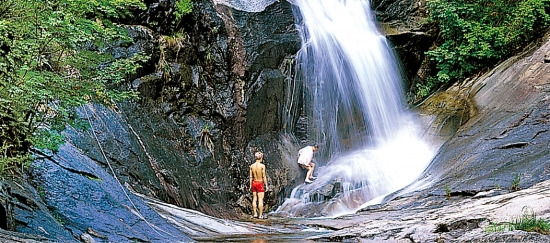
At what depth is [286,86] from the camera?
16484 mm

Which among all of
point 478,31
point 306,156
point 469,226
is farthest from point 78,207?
point 478,31

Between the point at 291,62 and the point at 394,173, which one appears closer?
the point at 394,173

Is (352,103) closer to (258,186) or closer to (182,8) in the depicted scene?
(182,8)

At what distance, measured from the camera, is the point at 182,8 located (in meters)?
15.6

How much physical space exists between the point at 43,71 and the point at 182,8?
36.6 ft

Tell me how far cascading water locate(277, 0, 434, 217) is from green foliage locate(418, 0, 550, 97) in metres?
1.89

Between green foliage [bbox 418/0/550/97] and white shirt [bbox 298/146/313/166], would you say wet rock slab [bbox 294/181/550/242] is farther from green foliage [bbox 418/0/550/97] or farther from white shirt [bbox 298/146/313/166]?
green foliage [bbox 418/0/550/97]

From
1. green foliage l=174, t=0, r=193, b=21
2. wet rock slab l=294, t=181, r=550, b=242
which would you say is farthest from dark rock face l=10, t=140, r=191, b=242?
green foliage l=174, t=0, r=193, b=21

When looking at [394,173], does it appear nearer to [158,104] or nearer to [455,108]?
[455,108]

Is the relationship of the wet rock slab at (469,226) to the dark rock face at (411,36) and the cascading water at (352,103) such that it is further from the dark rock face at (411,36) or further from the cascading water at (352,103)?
the dark rock face at (411,36)

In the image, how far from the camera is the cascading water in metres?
14.6

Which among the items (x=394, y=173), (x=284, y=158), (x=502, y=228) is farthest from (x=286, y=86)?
(x=502, y=228)

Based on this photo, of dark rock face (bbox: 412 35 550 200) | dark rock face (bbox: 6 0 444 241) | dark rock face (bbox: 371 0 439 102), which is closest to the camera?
dark rock face (bbox: 412 35 550 200)

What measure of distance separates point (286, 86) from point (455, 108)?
535 cm
